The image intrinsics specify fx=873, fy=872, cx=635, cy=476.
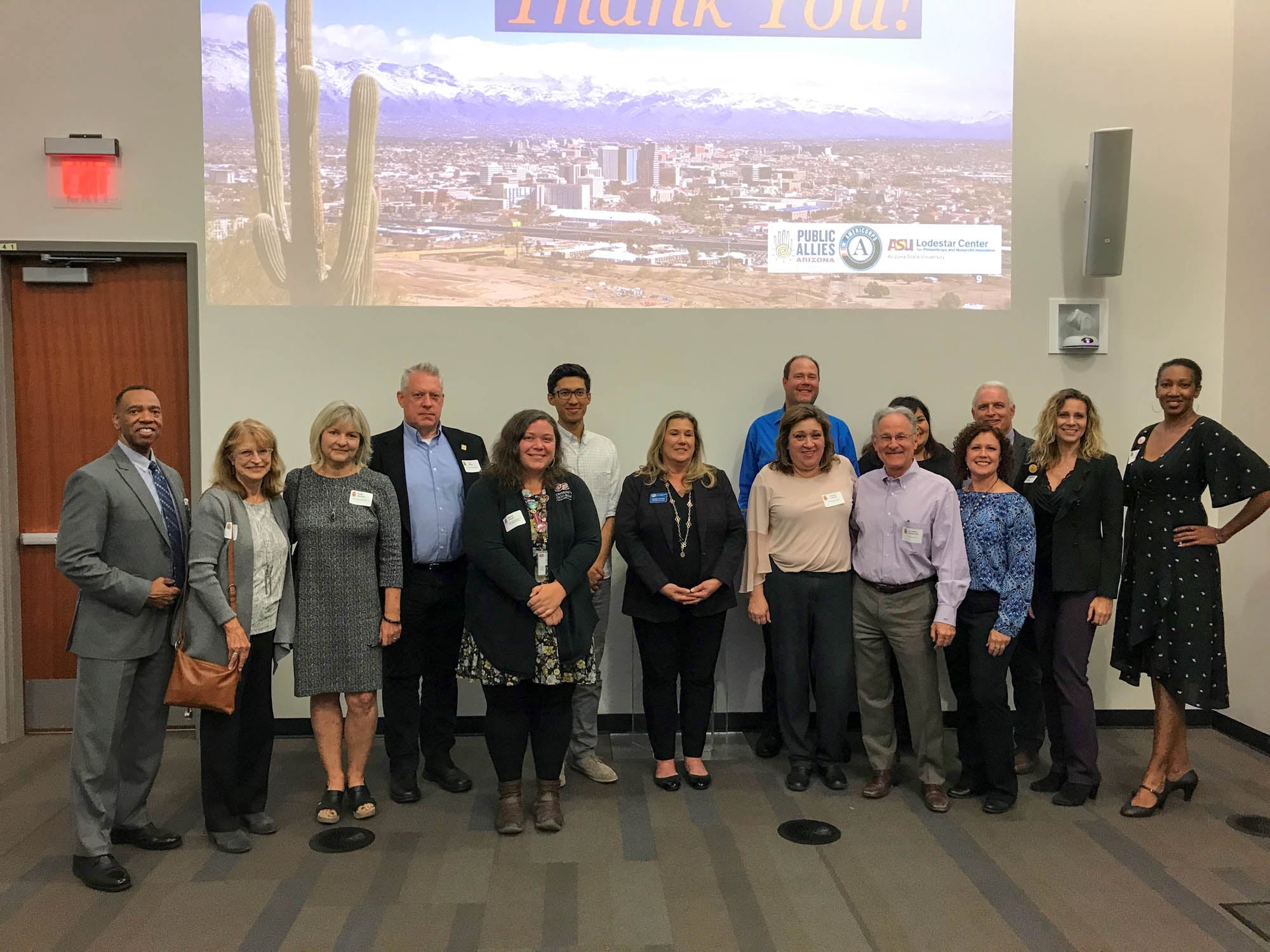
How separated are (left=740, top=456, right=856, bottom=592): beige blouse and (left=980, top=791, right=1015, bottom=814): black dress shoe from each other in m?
1.02

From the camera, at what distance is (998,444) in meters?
3.31

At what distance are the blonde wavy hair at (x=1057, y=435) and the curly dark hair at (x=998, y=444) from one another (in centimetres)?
11

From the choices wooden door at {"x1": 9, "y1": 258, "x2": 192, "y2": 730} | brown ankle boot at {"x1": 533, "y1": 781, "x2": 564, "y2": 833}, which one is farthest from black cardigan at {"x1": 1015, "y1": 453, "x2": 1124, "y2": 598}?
wooden door at {"x1": 9, "y1": 258, "x2": 192, "y2": 730}

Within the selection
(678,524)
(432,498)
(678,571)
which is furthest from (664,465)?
(432,498)

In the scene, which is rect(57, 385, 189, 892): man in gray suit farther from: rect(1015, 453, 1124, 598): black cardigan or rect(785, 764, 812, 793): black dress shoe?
rect(1015, 453, 1124, 598): black cardigan

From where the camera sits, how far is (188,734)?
4.27 meters

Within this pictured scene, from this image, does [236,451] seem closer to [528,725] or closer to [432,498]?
[432,498]

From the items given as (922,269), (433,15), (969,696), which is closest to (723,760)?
(969,696)

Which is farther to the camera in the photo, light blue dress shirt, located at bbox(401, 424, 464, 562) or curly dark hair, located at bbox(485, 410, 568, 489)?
light blue dress shirt, located at bbox(401, 424, 464, 562)

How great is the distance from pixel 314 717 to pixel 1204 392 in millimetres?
4415

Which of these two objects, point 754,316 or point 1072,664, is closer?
point 1072,664

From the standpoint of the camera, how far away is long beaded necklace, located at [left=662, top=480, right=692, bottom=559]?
11.4ft

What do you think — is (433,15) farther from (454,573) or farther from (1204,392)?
(1204,392)

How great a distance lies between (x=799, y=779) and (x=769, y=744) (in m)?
0.43
